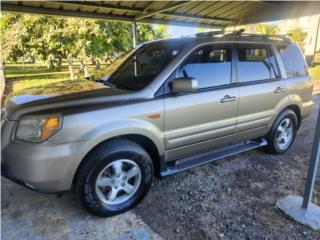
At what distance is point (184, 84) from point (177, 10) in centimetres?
441

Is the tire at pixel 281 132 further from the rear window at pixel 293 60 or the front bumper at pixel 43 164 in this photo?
the front bumper at pixel 43 164

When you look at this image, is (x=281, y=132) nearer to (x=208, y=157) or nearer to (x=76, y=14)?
(x=208, y=157)

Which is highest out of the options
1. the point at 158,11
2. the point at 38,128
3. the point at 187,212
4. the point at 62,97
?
the point at 158,11

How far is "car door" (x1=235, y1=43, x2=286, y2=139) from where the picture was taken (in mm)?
3547

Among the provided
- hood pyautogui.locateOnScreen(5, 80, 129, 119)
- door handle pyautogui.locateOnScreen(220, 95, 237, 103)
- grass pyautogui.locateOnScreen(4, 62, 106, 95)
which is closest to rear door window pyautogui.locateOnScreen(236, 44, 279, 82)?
door handle pyautogui.locateOnScreen(220, 95, 237, 103)

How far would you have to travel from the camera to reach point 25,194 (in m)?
3.13

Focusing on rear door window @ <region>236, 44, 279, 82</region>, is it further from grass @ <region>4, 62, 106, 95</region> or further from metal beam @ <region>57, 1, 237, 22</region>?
grass @ <region>4, 62, 106, 95</region>

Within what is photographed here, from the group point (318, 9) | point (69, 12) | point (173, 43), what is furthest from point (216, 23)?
point (173, 43)

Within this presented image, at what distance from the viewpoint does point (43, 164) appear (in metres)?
2.27

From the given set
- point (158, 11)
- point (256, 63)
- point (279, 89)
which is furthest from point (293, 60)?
point (158, 11)

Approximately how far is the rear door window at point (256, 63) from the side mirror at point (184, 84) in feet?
3.39

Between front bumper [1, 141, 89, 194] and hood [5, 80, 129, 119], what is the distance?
0.38 metres

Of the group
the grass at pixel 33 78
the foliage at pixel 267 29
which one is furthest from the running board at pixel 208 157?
the foliage at pixel 267 29

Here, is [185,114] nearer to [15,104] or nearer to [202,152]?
[202,152]
